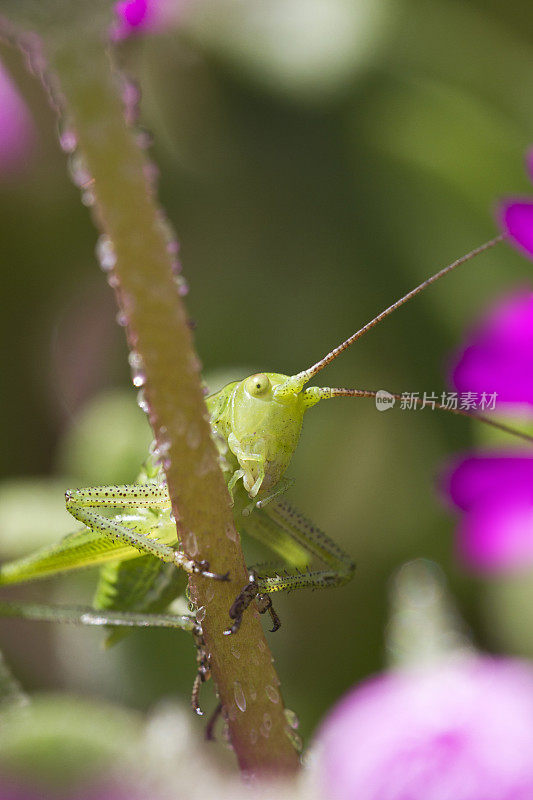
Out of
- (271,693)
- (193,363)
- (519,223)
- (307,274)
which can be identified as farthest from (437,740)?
(307,274)

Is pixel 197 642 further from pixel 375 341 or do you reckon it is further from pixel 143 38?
pixel 143 38

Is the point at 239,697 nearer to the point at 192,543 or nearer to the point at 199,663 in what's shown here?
the point at 192,543

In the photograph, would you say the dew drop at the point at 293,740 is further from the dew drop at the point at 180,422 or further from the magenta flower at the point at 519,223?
the magenta flower at the point at 519,223

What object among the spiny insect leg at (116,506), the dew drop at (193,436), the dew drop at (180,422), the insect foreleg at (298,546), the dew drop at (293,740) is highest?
the dew drop at (180,422)

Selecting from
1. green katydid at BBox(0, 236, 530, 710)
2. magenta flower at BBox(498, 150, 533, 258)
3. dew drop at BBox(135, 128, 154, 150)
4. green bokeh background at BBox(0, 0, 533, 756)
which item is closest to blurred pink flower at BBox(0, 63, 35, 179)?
green bokeh background at BBox(0, 0, 533, 756)

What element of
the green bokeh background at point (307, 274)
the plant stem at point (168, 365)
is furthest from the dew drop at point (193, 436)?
the green bokeh background at point (307, 274)

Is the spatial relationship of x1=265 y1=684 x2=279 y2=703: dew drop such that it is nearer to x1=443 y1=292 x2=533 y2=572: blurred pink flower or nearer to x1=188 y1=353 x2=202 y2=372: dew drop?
x1=188 y1=353 x2=202 y2=372: dew drop
